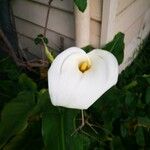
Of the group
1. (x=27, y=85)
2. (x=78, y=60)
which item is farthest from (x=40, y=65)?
(x=78, y=60)

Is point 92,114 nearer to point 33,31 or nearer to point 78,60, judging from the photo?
point 78,60

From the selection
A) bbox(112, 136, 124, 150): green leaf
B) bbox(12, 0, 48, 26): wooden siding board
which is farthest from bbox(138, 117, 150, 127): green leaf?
bbox(12, 0, 48, 26): wooden siding board

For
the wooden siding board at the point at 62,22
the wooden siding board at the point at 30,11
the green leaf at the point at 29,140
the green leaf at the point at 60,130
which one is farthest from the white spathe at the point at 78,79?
the wooden siding board at the point at 30,11

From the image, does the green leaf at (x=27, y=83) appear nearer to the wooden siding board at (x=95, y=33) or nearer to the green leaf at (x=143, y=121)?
the wooden siding board at (x=95, y=33)

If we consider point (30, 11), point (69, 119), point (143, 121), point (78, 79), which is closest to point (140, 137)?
point (143, 121)

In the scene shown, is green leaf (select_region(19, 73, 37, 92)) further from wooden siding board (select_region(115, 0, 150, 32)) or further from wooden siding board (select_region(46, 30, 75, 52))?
wooden siding board (select_region(115, 0, 150, 32))
